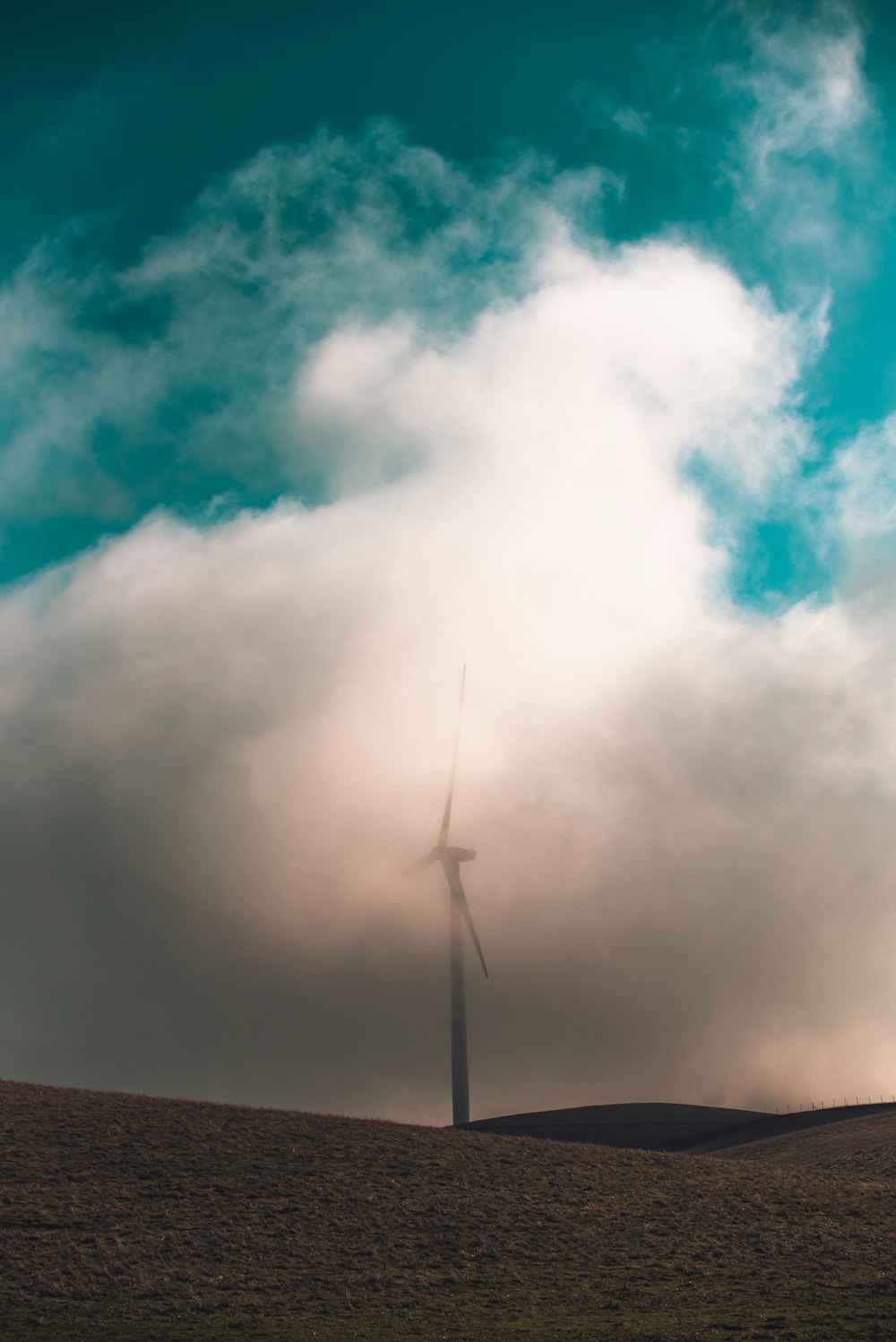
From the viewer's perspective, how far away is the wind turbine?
10775cm

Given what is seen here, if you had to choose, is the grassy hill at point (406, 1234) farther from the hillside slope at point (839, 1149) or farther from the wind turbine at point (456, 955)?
the wind turbine at point (456, 955)

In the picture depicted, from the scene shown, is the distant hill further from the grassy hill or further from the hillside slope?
the grassy hill

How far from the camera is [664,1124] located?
430 ft

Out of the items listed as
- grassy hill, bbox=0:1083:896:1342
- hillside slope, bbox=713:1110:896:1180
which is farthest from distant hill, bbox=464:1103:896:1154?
grassy hill, bbox=0:1083:896:1342

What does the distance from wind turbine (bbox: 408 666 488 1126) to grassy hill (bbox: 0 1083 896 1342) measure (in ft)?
148

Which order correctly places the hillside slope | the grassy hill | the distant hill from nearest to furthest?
1. the grassy hill
2. the hillside slope
3. the distant hill

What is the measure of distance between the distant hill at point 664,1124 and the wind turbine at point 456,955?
6.19m

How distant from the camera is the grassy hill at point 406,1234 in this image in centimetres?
3125

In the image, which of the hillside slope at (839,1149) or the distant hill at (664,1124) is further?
the distant hill at (664,1124)

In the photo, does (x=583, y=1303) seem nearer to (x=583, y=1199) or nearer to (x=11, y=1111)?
(x=583, y=1199)

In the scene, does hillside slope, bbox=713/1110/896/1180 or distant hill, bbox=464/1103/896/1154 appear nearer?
hillside slope, bbox=713/1110/896/1180

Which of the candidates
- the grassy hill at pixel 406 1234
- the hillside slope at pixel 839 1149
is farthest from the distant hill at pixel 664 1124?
the grassy hill at pixel 406 1234

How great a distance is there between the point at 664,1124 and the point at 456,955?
133ft

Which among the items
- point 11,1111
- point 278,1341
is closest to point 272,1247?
point 278,1341
